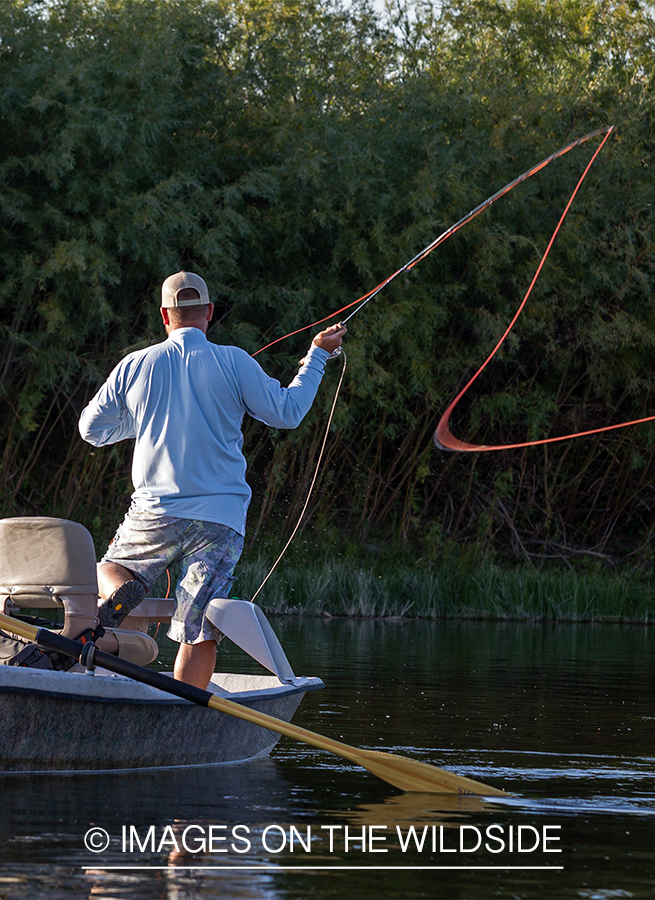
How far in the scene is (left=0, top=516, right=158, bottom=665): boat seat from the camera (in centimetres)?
521

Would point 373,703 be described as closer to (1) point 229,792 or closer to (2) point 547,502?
(1) point 229,792

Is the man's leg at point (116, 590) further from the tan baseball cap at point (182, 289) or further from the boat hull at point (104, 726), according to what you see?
the tan baseball cap at point (182, 289)

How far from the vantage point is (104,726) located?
508 cm

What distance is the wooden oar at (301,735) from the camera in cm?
486

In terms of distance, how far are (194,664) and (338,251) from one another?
9.60 metres

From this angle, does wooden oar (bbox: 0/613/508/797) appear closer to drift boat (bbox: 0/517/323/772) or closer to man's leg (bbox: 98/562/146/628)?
drift boat (bbox: 0/517/323/772)

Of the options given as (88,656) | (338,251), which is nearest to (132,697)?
(88,656)

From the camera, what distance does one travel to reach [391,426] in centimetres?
1496

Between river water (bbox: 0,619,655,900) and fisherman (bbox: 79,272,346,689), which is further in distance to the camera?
fisherman (bbox: 79,272,346,689)

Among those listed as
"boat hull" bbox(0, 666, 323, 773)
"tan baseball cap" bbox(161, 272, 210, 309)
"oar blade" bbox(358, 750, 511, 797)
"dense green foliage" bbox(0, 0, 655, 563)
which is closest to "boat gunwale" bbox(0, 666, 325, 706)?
"boat hull" bbox(0, 666, 323, 773)

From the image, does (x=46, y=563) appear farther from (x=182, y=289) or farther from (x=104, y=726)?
(x=182, y=289)

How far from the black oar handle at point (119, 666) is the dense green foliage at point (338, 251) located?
8.32 metres

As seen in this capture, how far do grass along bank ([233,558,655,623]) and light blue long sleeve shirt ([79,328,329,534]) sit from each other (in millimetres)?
7839

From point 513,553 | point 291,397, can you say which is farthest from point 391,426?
point 291,397
